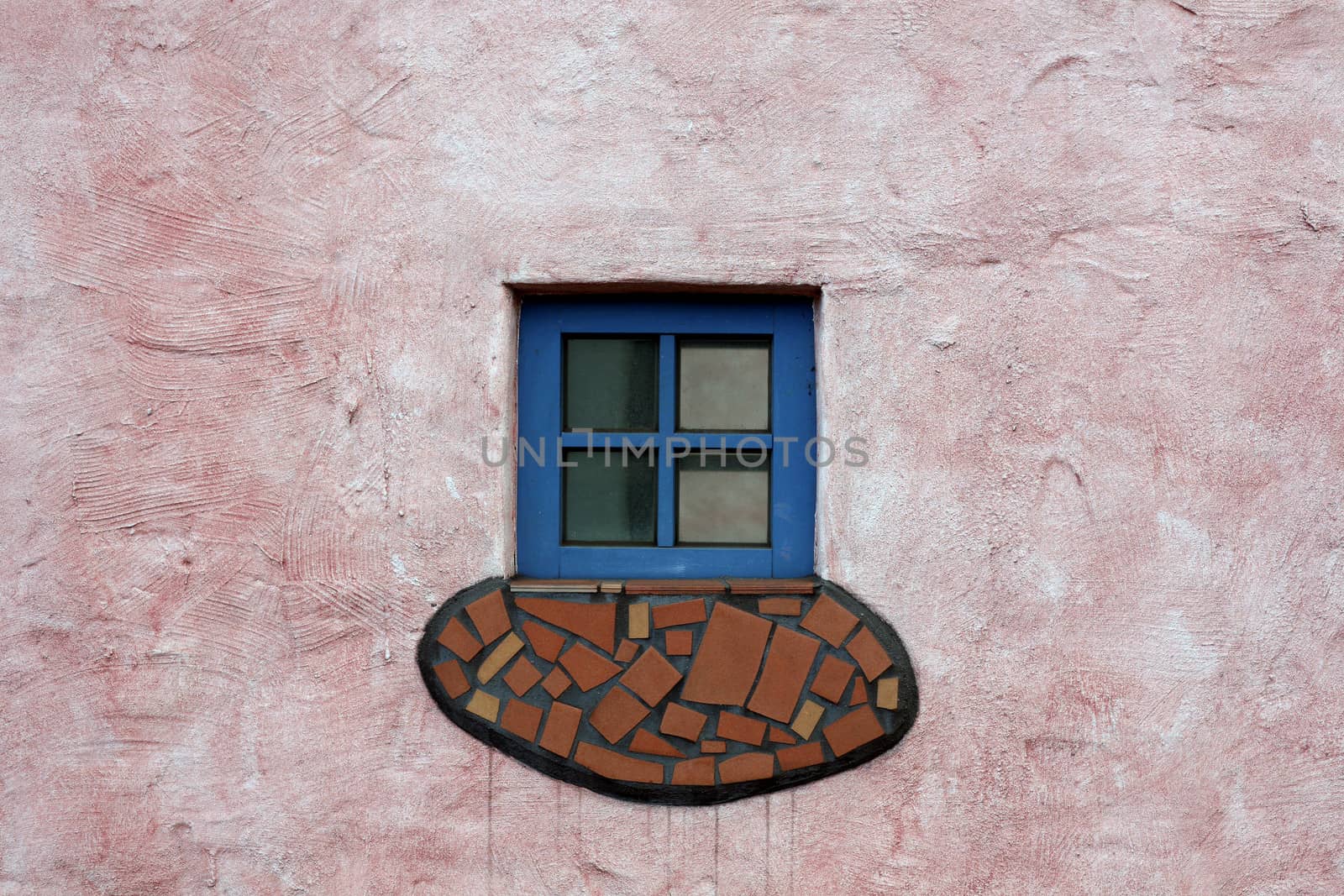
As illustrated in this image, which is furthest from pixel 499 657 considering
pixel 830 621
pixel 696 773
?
pixel 830 621

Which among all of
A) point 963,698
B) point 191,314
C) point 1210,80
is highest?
point 1210,80

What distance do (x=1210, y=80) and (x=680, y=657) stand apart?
5.70ft

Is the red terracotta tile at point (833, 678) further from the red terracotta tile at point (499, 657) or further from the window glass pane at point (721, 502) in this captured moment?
the red terracotta tile at point (499, 657)

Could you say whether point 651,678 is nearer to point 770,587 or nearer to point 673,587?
point 673,587

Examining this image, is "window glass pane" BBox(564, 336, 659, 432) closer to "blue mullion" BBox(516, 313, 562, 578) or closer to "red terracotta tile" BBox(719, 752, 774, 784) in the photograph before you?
"blue mullion" BBox(516, 313, 562, 578)

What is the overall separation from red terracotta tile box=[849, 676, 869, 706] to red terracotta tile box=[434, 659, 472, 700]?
0.86m

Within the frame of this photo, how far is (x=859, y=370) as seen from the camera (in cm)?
195

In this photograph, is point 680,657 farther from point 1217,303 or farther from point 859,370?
point 1217,303

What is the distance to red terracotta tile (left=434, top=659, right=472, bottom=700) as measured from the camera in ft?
6.34

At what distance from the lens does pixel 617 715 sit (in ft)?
6.37

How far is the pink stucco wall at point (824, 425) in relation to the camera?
1.94 metres

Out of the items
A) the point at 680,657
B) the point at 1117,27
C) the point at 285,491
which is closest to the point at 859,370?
the point at 680,657

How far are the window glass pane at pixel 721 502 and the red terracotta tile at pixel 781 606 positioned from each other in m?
0.18

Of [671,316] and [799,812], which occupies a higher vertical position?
[671,316]
